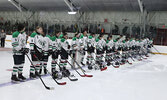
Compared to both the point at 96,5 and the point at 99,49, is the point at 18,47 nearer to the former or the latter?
the point at 99,49

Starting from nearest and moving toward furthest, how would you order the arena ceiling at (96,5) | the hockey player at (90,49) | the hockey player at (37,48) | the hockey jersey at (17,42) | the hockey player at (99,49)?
the hockey jersey at (17,42) < the hockey player at (37,48) < the hockey player at (90,49) < the hockey player at (99,49) < the arena ceiling at (96,5)

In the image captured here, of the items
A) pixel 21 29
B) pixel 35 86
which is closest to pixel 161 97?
pixel 35 86

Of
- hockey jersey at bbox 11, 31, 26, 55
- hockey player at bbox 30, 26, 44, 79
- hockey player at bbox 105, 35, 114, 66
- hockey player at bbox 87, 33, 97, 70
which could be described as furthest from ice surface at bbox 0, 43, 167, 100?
hockey player at bbox 105, 35, 114, 66

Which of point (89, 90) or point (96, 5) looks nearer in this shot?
point (89, 90)

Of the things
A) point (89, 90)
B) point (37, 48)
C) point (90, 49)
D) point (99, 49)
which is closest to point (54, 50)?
point (37, 48)

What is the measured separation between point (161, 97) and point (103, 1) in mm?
12472

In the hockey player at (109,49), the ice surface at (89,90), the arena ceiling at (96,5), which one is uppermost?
the arena ceiling at (96,5)

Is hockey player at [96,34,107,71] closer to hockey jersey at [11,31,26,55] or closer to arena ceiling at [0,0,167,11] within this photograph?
hockey jersey at [11,31,26,55]

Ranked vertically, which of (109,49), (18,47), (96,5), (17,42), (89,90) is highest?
(96,5)

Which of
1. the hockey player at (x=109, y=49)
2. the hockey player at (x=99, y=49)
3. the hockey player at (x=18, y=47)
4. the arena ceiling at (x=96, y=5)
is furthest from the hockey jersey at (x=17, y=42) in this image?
the arena ceiling at (x=96, y=5)

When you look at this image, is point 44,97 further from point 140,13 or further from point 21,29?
point 140,13

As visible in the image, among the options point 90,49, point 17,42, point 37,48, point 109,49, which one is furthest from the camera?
point 109,49

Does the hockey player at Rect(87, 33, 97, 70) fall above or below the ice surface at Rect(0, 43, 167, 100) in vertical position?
above

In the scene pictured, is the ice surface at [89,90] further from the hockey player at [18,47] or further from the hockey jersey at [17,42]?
the hockey jersey at [17,42]
